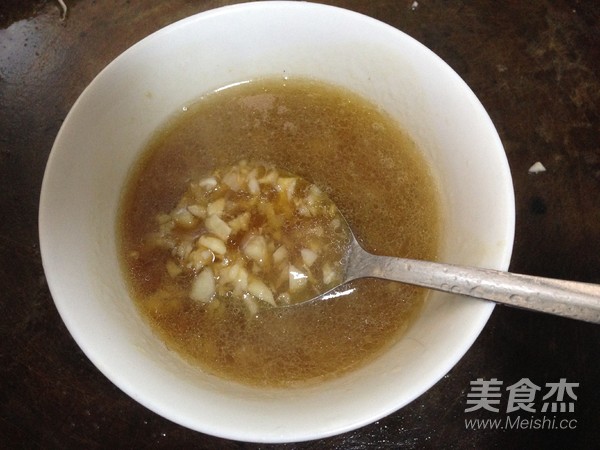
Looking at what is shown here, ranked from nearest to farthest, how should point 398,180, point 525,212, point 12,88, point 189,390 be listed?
point 189,390 → point 398,180 → point 525,212 → point 12,88

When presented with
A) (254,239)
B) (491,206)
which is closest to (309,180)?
(254,239)

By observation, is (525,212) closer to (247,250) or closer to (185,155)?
(247,250)

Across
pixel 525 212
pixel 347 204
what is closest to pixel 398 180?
pixel 347 204

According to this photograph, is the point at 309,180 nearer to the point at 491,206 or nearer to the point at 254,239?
the point at 254,239

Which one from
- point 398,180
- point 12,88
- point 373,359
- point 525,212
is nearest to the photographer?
point 373,359

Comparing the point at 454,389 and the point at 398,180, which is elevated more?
the point at 398,180

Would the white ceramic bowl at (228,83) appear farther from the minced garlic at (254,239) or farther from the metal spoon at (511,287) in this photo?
the minced garlic at (254,239)
